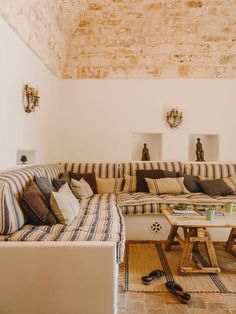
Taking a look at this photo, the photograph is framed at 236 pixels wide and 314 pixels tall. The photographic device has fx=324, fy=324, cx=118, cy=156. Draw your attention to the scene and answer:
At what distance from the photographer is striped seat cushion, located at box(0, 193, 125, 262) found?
2396 mm

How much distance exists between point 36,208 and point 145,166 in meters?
2.69

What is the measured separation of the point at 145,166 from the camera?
17.0 feet

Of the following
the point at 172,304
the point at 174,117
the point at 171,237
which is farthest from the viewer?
the point at 174,117

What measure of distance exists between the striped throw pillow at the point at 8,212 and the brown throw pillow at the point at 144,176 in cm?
242

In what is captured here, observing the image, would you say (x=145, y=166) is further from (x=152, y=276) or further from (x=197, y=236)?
(x=152, y=276)

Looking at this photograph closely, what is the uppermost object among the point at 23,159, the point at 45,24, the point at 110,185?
the point at 45,24

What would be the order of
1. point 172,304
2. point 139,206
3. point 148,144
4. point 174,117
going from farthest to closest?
point 148,144
point 174,117
point 139,206
point 172,304

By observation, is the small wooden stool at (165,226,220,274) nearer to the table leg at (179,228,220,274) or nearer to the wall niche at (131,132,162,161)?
the table leg at (179,228,220,274)

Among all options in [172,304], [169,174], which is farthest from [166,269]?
[169,174]

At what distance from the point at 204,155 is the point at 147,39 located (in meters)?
2.20

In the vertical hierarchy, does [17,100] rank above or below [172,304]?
above

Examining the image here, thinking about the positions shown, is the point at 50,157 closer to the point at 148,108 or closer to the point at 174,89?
the point at 148,108

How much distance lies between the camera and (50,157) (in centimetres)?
514

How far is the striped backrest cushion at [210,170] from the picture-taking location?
5117mm
